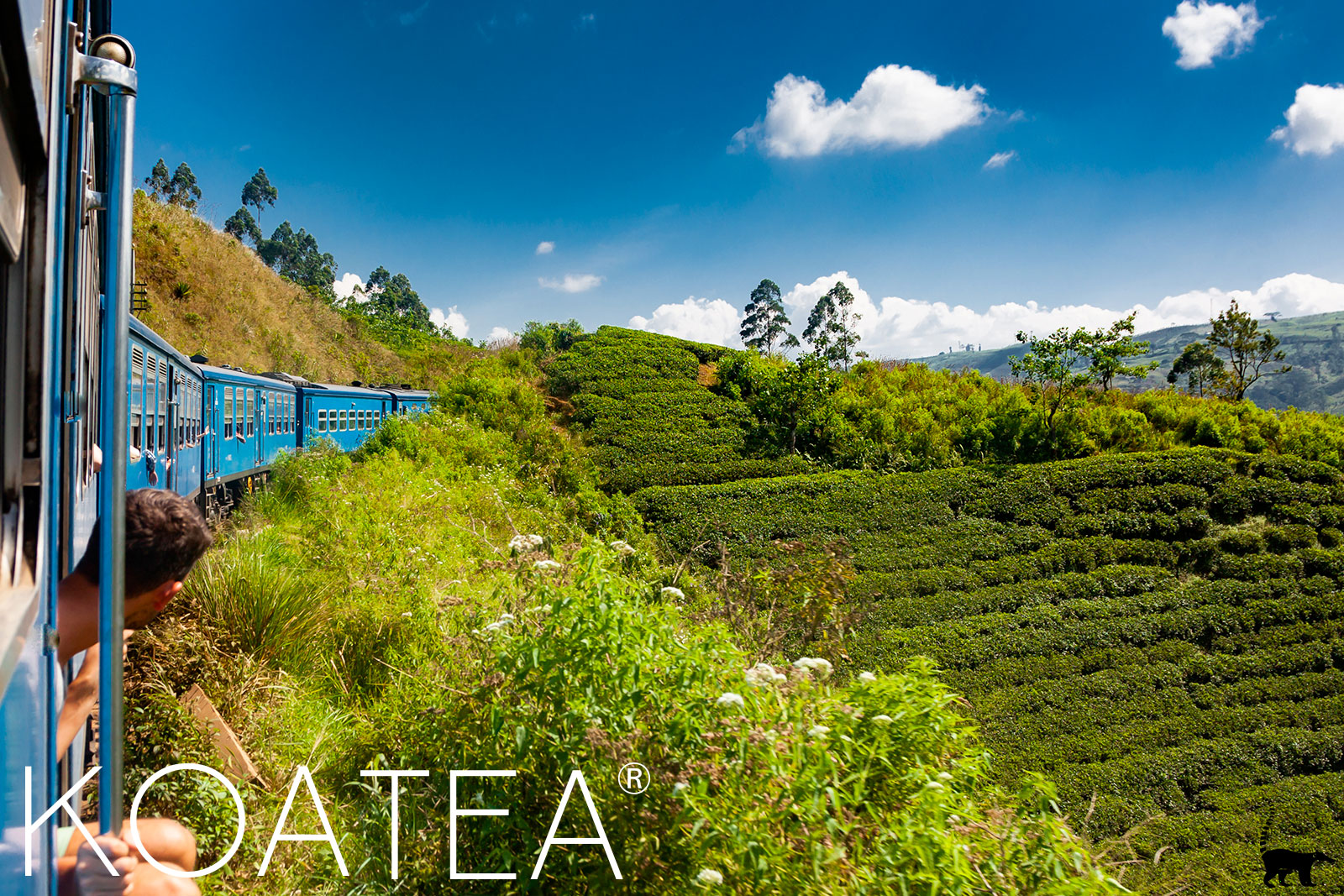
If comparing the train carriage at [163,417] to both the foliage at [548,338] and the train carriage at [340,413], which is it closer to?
the train carriage at [340,413]

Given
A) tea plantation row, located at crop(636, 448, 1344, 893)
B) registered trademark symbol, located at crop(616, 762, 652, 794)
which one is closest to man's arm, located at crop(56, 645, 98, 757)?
registered trademark symbol, located at crop(616, 762, 652, 794)

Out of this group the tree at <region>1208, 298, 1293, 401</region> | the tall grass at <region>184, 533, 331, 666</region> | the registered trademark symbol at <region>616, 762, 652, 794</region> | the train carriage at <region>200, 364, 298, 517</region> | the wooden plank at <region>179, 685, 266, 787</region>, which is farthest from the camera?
the tree at <region>1208, 298, 1293, 401</region>

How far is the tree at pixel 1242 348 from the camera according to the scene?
26.6 metres

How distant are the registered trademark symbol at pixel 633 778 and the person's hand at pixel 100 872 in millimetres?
1653

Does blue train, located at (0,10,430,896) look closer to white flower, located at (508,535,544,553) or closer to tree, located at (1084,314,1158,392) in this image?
white flower, located at (508,535,544,553)

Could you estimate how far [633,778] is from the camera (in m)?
2.64

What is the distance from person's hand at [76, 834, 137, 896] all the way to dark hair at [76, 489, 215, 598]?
20.9 inches

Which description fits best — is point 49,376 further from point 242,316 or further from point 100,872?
point 242,316

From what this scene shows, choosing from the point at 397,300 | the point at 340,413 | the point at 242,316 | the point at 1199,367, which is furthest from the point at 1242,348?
the point at 397,300

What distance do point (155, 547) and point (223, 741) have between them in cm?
281

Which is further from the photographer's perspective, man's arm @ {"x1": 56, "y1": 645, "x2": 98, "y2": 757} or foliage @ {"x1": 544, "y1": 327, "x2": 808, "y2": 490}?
foliage @ {"x1": 544, "y1": 327, "x2": 808, "y2": 490}

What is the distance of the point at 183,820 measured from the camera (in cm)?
329

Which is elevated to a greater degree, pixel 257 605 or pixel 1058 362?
pixel 1058 362

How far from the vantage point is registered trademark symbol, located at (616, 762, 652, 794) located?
2.62 m
